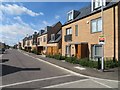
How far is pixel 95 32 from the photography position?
2255cm

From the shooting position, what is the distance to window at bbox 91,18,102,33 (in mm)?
21587

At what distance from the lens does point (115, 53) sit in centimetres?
1877

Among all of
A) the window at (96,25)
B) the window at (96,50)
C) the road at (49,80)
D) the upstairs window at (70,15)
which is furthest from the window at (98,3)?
the road at (49,80)

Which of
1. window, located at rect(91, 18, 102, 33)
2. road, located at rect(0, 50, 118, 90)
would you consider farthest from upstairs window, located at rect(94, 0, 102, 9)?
road, located at rect(0, 50, 118, 90)

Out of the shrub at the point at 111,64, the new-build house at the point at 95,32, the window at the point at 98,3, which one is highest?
the window at the point at 98,3

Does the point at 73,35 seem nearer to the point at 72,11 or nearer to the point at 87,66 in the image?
the point at 72,11

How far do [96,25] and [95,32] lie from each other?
0.81 metres

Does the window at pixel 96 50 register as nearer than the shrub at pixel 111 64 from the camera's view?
No

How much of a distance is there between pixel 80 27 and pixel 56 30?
95.2ft

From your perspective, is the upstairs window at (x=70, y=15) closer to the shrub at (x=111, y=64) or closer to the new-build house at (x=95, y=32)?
the new-build house at (x=95, y=32)

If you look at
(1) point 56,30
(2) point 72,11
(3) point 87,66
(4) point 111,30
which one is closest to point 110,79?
(3) point 87,66

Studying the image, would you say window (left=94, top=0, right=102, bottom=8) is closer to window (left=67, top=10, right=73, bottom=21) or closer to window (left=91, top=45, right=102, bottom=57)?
window (left=91, top=45, right=102, bottom=57)

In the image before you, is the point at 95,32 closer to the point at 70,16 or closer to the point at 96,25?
the point at 96,25

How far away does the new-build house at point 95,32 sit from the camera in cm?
1883
